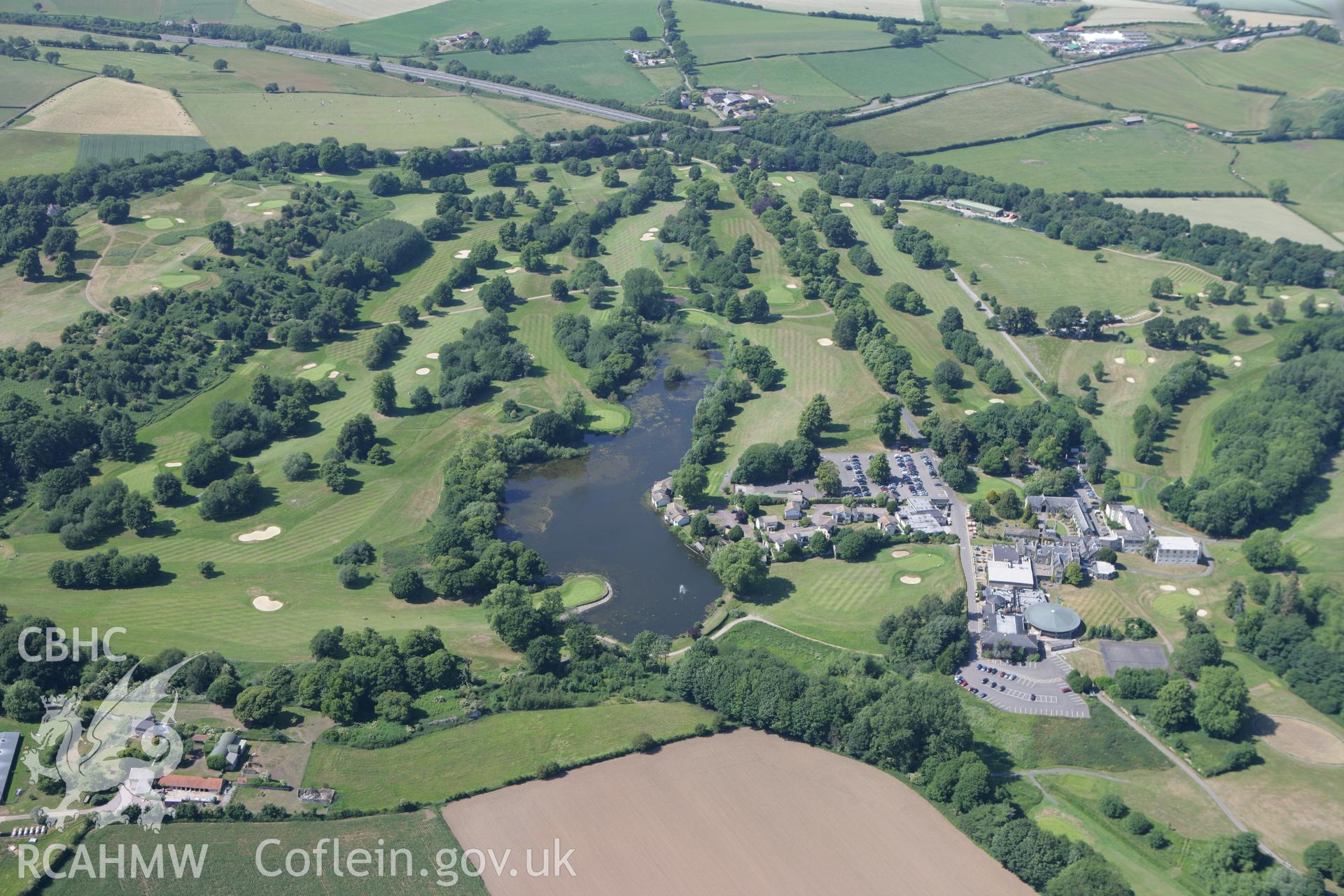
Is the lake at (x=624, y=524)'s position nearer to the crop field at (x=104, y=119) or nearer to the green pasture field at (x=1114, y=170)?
the green pasture field at (x=1114, y=170)

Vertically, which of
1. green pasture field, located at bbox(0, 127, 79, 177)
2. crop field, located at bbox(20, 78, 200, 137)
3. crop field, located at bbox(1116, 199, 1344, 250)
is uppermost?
crop field, located at bbox(20, 78, 200, 137)

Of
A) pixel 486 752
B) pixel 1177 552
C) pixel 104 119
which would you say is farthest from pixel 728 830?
pixel 104 119

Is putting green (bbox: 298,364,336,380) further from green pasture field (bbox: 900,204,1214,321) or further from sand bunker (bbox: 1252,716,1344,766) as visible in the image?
sand bunker (bbox: 1252,716,1344,766)

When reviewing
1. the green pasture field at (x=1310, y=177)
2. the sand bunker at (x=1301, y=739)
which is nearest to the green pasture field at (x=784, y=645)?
the sand bunker at (x=1301, y=739)

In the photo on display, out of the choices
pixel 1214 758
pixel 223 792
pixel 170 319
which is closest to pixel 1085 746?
pixel 1214 758

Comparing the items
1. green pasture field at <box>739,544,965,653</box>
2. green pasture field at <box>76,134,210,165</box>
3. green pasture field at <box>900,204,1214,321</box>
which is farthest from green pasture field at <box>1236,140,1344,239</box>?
green pasture field at <box>76,134,210,165</box>

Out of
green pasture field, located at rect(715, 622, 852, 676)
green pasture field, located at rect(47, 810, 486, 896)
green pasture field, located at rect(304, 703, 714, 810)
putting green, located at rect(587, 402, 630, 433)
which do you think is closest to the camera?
green pasture field, located at rect(47, 810, 486, 896)

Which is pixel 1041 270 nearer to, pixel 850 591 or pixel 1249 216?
pixel 1249 216
